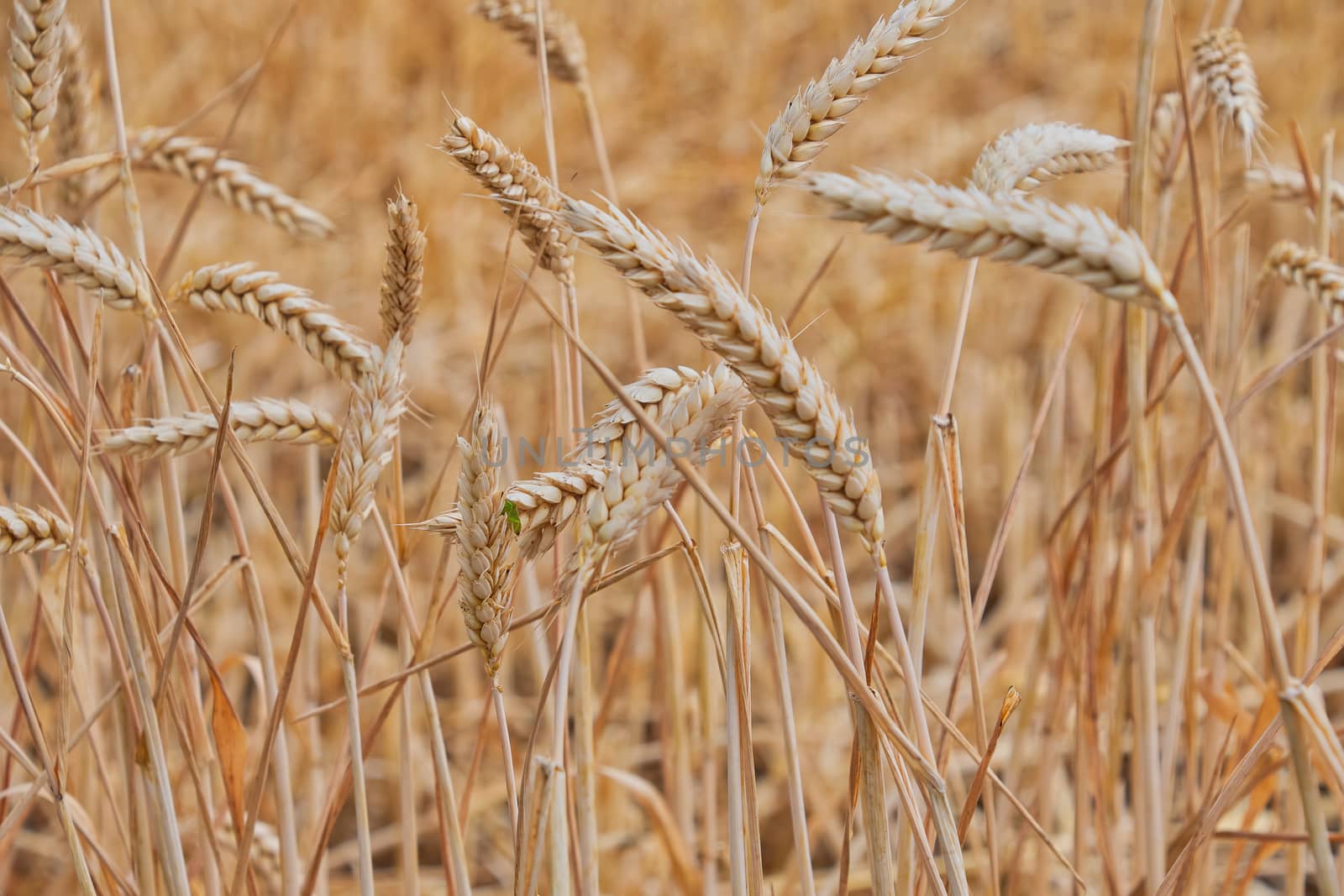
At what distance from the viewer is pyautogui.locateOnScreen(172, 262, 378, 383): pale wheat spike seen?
0.61 metres

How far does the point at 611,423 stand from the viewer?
1.65 ft

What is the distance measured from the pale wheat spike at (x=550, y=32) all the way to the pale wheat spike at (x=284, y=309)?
1.08 ft

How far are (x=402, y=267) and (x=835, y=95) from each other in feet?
0.83

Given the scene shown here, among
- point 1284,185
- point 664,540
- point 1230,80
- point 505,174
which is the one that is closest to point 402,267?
point 505,174

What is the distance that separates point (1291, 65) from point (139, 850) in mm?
3455

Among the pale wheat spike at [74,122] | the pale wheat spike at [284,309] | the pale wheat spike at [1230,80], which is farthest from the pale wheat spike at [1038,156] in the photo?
the pale wheat spike at [74,122]

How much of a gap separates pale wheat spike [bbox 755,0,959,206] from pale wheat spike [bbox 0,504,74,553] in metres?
0.44

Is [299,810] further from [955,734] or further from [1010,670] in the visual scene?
[955,734]

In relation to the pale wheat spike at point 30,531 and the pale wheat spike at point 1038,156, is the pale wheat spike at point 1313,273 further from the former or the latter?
the pale wheat spike at point 30,531

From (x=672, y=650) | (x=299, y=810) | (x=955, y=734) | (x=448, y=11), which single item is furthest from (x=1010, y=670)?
(x=448, y=11)

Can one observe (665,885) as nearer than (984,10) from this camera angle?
Yes

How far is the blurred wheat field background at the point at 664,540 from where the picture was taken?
0.49 metres

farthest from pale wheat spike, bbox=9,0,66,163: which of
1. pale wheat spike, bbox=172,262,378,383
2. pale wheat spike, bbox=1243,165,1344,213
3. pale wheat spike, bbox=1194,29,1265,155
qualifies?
pale wheat spike, bbox=1243,165,1344,213

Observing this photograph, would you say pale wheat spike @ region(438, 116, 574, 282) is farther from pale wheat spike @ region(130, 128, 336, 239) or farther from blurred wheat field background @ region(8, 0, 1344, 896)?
pale wheat spike @ region(130, 128, 336, 239)
